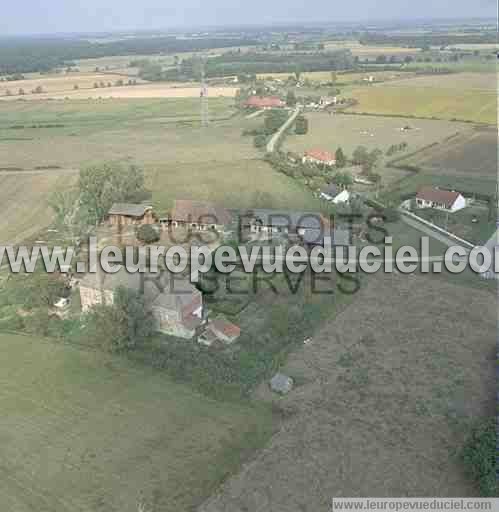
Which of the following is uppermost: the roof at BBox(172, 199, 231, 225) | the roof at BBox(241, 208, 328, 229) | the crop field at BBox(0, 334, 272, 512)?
the roof at BBox(172, 199, 231, 225)

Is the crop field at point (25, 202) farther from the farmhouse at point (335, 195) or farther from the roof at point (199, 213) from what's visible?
the farmhouse at point (335, 195)

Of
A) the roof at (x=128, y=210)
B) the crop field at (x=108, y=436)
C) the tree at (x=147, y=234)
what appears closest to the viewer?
the crop field at (x=108, y=436)

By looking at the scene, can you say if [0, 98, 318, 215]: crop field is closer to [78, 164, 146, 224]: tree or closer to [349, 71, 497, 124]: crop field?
[78, 164, 146, 224]: tree

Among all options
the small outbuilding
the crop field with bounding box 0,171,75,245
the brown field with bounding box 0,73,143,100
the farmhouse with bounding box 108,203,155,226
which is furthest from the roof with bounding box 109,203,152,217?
the brown field with bounding box 0,73,143,100

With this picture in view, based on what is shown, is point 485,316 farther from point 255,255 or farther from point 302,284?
point 255,255

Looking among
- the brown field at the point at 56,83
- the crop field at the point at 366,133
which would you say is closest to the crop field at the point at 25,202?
the crop field at the point at 366,133

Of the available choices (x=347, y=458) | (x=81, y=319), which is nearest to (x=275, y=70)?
(x=81, y=319)
